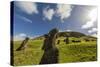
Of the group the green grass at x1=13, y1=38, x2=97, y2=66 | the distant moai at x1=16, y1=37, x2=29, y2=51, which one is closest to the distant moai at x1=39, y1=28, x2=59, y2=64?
the green grass at x1=13, y1=38, x2=97, y2=66

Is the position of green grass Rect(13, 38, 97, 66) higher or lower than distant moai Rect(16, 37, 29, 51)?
lower

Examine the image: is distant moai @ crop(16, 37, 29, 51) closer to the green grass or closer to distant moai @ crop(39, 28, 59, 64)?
the green grass

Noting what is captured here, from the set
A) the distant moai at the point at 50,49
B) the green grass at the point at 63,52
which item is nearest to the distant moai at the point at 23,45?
the green grass at the point at 63,52

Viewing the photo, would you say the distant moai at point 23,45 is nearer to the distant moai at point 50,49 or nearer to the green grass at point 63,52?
the green grass at point 63,52

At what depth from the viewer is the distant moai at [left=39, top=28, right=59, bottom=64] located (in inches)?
79.4

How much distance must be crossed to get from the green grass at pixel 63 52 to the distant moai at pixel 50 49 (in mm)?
41

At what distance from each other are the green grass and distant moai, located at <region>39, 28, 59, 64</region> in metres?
0.04

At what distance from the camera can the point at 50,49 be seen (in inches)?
80.1

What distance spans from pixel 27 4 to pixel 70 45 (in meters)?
0.62

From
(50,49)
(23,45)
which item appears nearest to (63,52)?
(50,49)

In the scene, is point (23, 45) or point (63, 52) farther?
point (63, 52)

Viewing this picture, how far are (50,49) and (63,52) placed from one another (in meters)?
0.14

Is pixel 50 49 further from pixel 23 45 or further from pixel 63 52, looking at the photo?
pixel 23 45
